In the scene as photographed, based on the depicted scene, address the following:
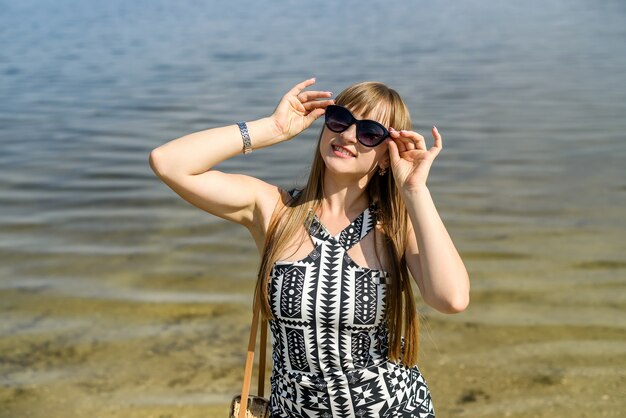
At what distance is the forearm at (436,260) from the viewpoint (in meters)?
3.03

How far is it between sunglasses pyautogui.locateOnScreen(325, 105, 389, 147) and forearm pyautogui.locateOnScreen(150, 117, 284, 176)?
1.28ft

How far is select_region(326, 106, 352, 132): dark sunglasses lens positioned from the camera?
3.22 metres

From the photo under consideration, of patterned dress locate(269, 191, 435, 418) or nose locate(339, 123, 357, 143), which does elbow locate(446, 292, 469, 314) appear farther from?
nose locate(339, 123, 357, 143)

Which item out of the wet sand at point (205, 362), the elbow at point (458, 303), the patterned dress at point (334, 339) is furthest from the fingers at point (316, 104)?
the wet sand at point (205, 362)

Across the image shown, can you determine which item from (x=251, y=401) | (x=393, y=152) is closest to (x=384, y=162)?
(x=393, y=152)

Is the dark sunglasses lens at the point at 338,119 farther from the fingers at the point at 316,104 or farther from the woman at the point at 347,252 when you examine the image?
the fingers at the point at 316,104

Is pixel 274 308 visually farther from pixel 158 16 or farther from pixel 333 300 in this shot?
pixel 158 16

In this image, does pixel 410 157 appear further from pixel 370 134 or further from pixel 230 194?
pixel 230 194

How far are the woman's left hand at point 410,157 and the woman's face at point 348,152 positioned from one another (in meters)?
0.07

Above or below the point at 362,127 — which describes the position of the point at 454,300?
below

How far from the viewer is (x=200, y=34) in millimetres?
23641

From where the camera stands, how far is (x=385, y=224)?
3.32 meters

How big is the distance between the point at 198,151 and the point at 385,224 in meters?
0.85

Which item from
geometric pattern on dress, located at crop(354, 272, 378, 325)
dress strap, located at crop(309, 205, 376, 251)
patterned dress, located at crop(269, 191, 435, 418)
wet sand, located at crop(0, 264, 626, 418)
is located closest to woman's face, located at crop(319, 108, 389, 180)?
dress strap, located at crop(309, 205, 376, 251)
